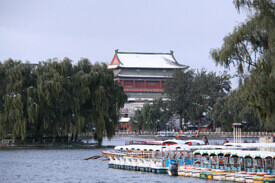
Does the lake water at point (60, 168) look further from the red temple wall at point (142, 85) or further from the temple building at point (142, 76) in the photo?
the red temple wall at point (142, 85)

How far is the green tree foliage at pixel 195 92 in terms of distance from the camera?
103125mm

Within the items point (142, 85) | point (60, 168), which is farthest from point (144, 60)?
point (60, 168)

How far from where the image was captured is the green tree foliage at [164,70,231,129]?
338ft

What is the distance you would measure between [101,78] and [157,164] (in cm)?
2534

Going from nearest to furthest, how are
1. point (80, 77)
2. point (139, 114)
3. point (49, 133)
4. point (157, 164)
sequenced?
1. point (157, 164)
2. point (80, 77)
3. point (49, 133)
4. point (139, 114)

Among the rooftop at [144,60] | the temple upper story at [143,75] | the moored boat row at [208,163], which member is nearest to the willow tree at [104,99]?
the moored boat row at [208,163]

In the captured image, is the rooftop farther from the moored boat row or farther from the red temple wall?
the moored boat row

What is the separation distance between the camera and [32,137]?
6475cm

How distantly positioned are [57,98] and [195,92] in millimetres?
48452

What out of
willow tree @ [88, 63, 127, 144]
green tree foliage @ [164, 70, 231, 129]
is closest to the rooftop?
green tree foliage @ [164, 70, 231, 129]

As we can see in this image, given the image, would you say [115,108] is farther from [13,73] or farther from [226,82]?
[226,82]

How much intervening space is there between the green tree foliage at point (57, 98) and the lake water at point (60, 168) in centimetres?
238

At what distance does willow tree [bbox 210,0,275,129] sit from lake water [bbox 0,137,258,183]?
21.9ft

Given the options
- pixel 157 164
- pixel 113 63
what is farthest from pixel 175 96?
pixel 157 164
